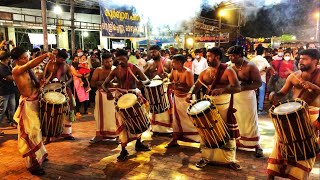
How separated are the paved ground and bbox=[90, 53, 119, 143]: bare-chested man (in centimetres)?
20

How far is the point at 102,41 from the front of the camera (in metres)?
20.4

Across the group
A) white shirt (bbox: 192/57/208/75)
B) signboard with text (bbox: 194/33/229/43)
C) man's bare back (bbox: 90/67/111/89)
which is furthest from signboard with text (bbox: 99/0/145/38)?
signboard with text (bbox: 194/33/229/43)

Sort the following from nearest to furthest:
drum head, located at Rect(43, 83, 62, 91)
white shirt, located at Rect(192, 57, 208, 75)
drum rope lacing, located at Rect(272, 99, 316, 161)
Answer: drum rope lacing, located at Rect(272, 99, 316, 161)
drum head, located at Rect(43, 83, 62, 91)
white shirt, located at Rect(192, 57, 208, 75)

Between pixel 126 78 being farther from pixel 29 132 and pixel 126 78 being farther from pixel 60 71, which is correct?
pixel 29 132

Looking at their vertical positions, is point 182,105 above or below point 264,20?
below

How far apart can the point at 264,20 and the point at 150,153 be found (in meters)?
35.8

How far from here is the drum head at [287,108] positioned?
343 centimetres

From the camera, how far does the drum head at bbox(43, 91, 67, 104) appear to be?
4.64m

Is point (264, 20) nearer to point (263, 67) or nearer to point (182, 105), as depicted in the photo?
point (263, 67)

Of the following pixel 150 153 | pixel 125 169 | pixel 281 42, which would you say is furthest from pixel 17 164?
pixel 281 42

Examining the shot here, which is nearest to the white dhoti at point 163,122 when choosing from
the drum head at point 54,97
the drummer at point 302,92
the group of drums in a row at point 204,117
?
the group of drums in a row at point 204,117

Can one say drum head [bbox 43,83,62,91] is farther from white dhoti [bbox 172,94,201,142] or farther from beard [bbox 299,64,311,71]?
beard [bbox 299,64,311,71]

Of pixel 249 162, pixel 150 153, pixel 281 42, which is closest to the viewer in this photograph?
pixel 249 162

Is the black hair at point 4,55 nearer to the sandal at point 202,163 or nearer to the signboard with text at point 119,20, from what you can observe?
the signboard with text at point 119,20
